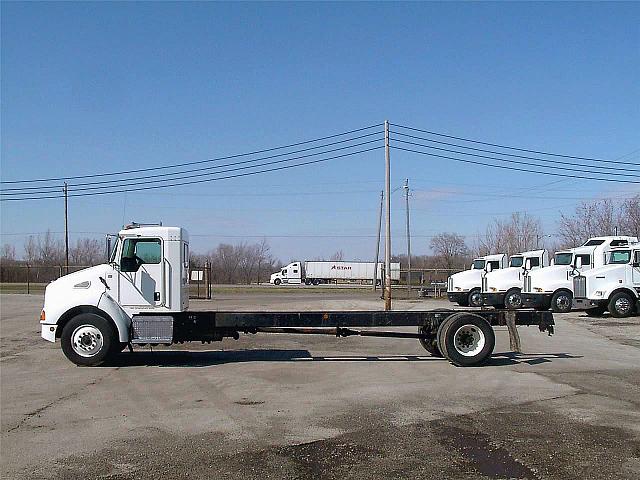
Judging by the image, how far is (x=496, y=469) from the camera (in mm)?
6539

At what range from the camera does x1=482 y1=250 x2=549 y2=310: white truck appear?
32.1 metres

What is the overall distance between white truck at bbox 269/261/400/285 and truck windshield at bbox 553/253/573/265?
5947cm

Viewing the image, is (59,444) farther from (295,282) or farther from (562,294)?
(295,282)

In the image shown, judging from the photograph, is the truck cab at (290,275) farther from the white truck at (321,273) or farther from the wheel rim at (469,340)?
the wheel rim at (469,340)

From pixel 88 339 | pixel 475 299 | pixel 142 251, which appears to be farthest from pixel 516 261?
pixel 88 339

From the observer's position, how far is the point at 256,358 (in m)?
14.6

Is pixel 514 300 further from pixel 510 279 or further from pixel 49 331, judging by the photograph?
pixel 49 331

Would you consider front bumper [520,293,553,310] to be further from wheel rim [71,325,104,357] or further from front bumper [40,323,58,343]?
front bumper [40,323,58,343]

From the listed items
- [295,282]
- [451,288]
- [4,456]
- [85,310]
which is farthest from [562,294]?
[295,282]

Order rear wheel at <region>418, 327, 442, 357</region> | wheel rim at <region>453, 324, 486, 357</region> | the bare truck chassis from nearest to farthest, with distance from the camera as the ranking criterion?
the bare truck chassis < wheel rim at <region>453, 324, 486, 357</region> < rear wheel at <region>418, 327, 442, 357</region>

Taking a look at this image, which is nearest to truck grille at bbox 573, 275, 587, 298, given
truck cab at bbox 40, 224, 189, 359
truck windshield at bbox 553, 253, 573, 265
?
truck windshield at bbox 553, 253, 573, 265

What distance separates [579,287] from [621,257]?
2039 mm

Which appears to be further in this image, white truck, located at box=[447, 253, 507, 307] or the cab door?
white truck, located at box=[447, 253, 507, 307]

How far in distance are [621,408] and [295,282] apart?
267 feet
